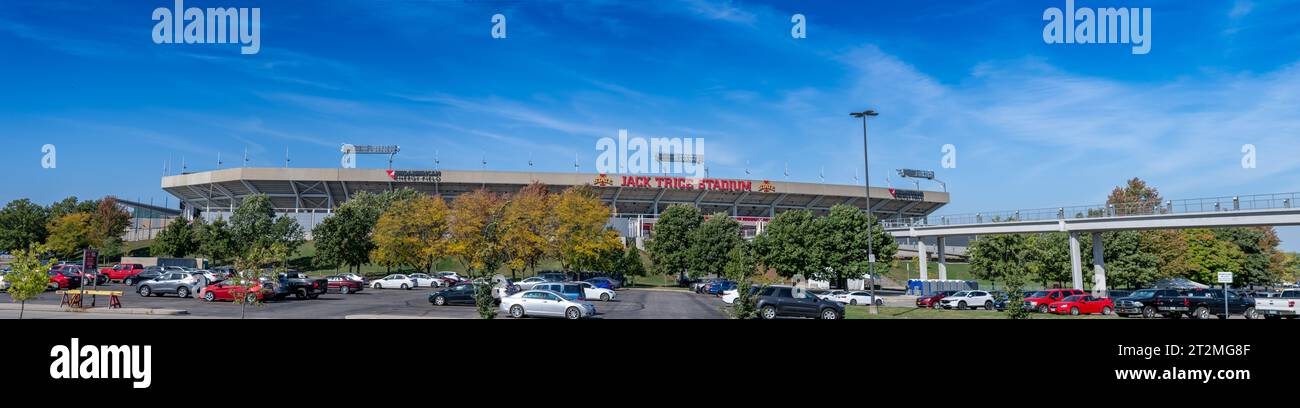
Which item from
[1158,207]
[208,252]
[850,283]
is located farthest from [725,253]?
[208,252]

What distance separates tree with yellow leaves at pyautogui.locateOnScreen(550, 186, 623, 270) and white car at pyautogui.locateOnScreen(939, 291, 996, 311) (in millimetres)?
27620

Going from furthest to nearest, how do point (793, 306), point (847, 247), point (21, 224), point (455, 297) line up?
point (21, 224)
point (847, 247)
point (455, 297)
point (793, 306)

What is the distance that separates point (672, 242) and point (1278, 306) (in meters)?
45.5

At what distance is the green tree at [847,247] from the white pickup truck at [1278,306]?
2738 cm

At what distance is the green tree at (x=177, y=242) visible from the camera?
234 feet

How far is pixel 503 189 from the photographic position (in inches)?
4279

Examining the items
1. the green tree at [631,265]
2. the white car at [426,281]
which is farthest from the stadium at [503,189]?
the white car at [426,281]

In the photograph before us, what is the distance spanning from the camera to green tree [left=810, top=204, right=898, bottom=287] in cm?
5616

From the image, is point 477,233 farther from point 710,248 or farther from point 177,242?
point 177,242

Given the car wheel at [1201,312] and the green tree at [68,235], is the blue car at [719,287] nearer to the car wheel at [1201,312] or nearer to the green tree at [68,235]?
the car wheel at [1201,312]

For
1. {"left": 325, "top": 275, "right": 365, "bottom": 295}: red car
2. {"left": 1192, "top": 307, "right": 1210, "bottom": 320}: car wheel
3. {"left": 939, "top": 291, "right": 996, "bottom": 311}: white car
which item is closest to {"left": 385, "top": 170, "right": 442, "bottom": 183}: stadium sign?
{"left": 325, "top": 275, "right": 365, "bottom": 295}: red car

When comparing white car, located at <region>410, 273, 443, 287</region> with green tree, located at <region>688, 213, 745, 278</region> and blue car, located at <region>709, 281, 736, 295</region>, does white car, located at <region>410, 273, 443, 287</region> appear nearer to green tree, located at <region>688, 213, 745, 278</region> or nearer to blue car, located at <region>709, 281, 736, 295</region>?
blue car, located at <region>709, 281, 736, 295</region>

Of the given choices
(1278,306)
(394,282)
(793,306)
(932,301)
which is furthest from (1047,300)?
(394,282)
